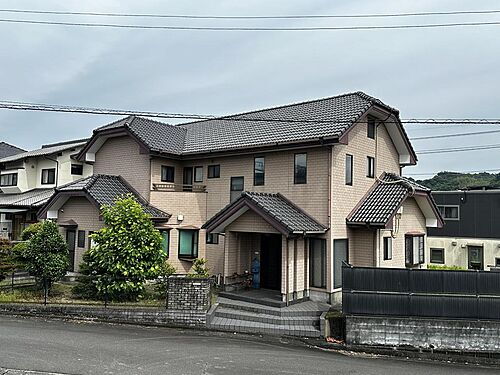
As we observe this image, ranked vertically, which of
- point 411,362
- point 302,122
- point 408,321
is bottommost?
point 411,362

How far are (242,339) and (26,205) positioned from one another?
1953 centimetres

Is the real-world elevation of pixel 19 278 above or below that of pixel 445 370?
above

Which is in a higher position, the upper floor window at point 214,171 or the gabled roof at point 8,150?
the gabled roof at point 8,150

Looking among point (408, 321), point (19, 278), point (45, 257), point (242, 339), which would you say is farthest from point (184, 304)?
point (19, 278)

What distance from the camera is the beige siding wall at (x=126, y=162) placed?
17.4 meters

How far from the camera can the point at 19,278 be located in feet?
52.1

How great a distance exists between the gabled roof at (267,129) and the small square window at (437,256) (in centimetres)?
998

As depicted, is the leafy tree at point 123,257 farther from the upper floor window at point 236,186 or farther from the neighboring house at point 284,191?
the upper floor window at point 236,186

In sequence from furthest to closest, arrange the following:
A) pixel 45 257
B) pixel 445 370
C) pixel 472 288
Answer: pixel 45 257 → pixel 472 288 → pixel 445 370

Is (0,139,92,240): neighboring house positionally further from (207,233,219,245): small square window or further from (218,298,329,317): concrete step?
(218,298,329,317): concrete step

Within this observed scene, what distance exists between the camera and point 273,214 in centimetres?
1284

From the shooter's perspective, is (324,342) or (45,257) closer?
(324,342)

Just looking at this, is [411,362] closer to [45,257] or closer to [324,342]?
[324,342]

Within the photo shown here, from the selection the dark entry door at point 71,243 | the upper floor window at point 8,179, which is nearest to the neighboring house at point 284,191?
the dark entry door at point 71,243
